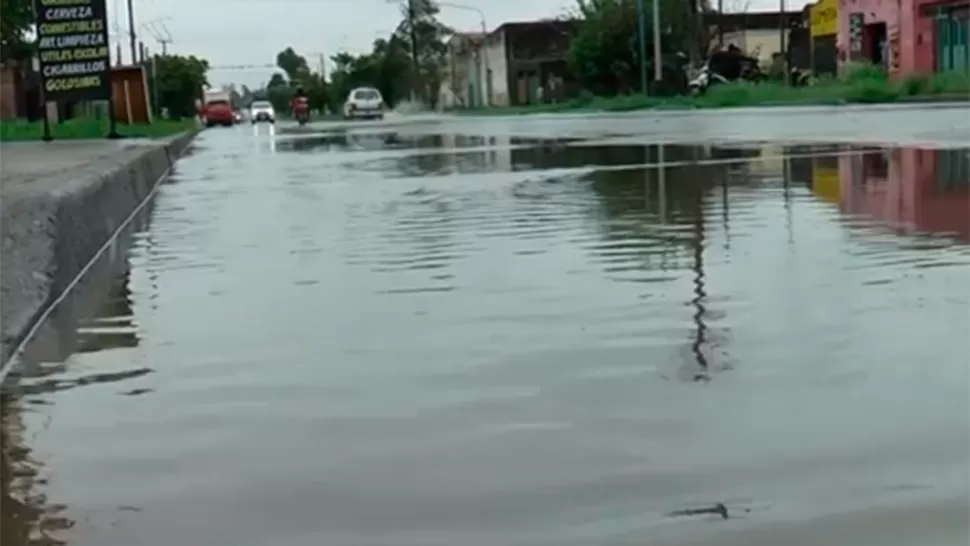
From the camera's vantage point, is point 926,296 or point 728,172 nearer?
point 926,296

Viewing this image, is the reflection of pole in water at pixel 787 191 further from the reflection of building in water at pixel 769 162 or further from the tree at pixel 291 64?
the tree at pixel 291 64

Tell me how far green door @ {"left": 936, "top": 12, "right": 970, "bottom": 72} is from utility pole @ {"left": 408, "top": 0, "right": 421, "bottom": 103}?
57.1 m

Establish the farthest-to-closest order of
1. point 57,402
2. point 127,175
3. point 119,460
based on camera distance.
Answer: point 127,175 < point 57,402 < point 119,460

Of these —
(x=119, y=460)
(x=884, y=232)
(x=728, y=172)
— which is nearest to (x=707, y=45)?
(x=728, y=172)

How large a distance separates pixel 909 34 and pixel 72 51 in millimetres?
38503

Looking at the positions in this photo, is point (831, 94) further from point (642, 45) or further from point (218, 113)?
point (218, 113)

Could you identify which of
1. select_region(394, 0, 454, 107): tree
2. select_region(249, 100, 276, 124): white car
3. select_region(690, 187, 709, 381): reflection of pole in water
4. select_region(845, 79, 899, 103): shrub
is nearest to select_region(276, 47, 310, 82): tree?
select_region(394, 0, 454, 107): tree

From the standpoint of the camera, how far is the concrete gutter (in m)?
6.99

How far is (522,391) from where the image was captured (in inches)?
201

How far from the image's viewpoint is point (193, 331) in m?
6.70

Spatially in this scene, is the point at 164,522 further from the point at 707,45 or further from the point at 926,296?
the point at 707,45

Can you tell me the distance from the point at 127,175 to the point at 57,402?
9640 mm

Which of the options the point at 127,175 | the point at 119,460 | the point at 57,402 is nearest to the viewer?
the point at 119,460

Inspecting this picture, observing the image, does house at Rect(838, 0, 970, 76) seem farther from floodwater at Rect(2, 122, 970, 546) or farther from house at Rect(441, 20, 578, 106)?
floodwater at Rect(2, 122, 970, 546)
